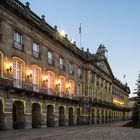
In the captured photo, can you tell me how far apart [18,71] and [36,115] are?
23.3 feet

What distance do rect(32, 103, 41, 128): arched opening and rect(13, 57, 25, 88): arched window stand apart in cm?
531

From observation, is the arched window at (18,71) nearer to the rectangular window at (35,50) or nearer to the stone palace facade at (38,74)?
the stone palace facade at (38,74)

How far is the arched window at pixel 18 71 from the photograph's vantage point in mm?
34219

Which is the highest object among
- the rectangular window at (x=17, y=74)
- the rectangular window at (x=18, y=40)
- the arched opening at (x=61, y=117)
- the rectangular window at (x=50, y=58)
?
the rectangular window at (x=18, y=40)

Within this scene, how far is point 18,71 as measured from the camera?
3528 cm

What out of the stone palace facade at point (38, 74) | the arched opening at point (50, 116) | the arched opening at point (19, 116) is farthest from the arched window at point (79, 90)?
the arched opening at point (19, 116)

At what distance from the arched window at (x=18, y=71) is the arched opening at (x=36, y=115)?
17.4 feet

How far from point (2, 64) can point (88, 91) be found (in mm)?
30623

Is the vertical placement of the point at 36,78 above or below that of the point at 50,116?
above

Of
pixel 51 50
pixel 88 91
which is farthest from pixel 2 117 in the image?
pixel 88 91

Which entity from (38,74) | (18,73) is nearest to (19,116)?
(18,73)

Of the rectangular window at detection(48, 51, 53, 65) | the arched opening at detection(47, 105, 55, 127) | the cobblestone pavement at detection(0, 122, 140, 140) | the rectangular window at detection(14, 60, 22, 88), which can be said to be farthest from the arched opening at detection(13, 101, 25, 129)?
the rectangular window at detection(48, 51, 53, 65)

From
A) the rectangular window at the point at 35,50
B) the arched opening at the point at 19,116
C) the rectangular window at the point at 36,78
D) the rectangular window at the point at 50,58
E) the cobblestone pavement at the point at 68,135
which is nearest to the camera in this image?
the cobblestone pavement at the point at 68,135

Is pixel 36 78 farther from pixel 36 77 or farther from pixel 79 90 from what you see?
pixel 79 90
